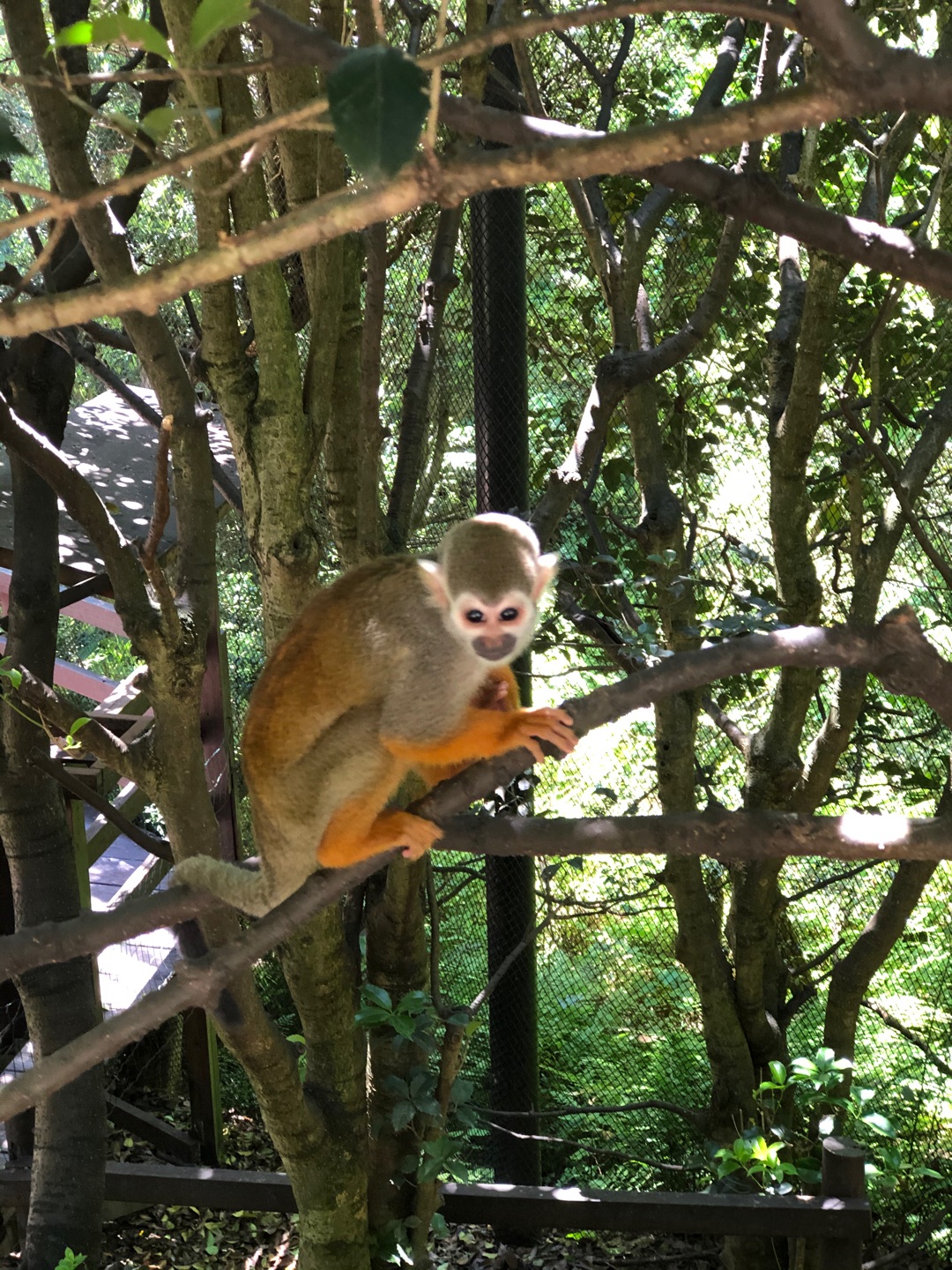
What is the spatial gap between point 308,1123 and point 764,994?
175 cm

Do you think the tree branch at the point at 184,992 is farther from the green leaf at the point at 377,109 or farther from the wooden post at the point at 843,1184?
the wooden post at the point at 843,1184

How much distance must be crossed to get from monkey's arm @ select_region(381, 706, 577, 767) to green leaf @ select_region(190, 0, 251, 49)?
133cm

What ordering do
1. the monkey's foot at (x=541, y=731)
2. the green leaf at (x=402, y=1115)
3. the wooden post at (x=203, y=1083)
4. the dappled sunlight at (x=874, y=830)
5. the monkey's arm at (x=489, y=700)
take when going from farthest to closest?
the wooden post at (x=203, y=1083) → the green leaf at (x=402, y=1115) → the monkey's arm at (x=489, y=700) → the monkey's foot at (x=541, y=731) → the dappled sunlight at (x=874, y=830)

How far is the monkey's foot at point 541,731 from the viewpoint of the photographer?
2.01 meters

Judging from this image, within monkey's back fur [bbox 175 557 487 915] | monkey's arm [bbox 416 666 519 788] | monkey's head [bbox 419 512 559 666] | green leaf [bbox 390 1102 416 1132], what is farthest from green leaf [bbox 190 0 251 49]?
green leaf [bbox 390 1102 416 1132]

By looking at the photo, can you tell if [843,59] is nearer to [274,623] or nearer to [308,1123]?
[274,623]

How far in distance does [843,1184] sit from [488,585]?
6.31ft

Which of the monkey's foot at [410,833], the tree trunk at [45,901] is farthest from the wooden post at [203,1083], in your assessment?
the monkey's foot at [410,833]

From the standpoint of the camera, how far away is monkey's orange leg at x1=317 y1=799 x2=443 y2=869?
212 cm

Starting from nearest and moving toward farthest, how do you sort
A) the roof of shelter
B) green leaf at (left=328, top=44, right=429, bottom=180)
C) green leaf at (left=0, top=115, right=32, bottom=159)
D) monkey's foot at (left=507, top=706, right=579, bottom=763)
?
green leaf at (left=328, top=44, right=429, bottom=180) < green leaf at (left=0, top=115, right=32, bottom=159) < monkey's foot at (left=507, top=706, right=579, bottom=763) < the roof of shelter

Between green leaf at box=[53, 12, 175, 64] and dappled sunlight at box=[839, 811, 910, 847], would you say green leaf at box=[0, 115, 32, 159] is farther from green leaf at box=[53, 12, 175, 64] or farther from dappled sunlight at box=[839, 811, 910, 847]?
dappled sunlight at box=[839, 811, 910, 847]

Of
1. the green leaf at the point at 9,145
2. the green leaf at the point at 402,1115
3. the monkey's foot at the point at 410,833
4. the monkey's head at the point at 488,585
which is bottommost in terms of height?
the green leaf at the point at 402,1115

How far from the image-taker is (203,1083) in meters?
3.98

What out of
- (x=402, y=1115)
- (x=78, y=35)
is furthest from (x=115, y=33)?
(x=402, y=1115)
